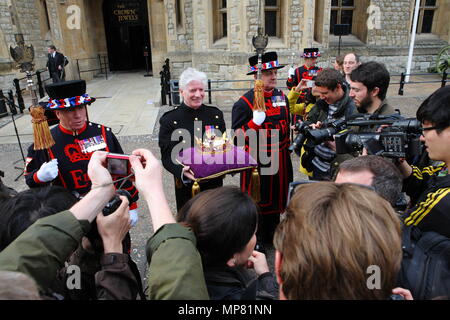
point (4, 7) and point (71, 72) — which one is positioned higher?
point (4, 7)

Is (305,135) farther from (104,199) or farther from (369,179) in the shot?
(104,199)

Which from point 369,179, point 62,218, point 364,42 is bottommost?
point 369,179

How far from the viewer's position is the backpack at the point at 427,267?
4.07 feet

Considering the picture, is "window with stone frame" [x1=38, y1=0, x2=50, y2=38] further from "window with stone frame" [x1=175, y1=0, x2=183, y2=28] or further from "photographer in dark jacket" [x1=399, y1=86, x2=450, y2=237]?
"photographer in dark jacket" [x1=399, y1=86, x2=450, y2=237]

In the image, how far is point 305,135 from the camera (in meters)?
2.69

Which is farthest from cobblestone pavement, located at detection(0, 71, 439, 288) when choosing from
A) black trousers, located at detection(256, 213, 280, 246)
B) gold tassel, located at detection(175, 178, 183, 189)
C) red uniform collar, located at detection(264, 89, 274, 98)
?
red uniform collar, located at detection(264, 89, 274, 98)

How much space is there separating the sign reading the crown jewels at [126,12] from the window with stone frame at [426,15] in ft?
44.0

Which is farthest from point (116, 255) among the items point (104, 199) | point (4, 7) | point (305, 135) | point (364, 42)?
point (4, 7)

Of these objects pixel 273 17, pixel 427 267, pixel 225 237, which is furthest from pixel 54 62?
pixel 427 267

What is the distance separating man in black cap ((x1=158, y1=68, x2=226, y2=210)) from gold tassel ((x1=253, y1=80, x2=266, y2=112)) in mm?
431

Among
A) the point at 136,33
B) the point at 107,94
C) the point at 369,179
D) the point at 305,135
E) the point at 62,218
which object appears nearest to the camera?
the point at 62,218

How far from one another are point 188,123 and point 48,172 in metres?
1.36
